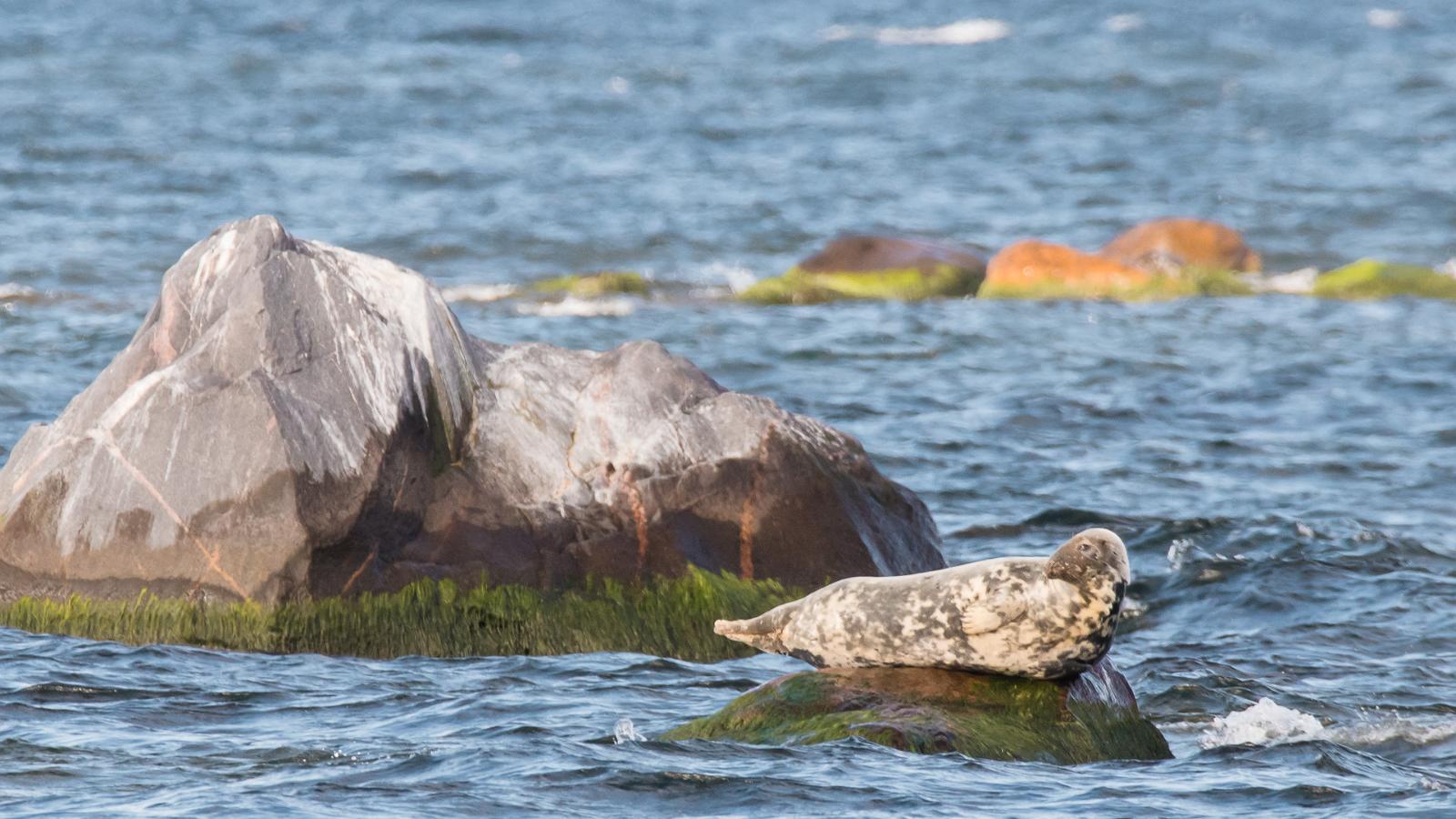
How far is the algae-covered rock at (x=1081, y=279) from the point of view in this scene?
1969cm

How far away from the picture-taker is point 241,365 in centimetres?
851

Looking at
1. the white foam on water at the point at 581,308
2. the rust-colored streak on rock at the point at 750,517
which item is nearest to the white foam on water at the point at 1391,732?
the rust-colored streak on rock at the point at 750,517

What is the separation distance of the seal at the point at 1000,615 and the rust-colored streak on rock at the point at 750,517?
154 cm

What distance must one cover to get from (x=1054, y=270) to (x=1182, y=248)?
71.5 inches

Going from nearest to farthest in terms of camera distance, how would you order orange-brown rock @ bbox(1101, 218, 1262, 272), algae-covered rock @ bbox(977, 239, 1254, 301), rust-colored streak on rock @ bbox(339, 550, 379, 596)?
rust-colored streak on rock @ bbox(339, 550, 379, 596) < algae-covered rock @ bbox(977, 239, 1254, 301) < orange-brown rock @ bbox(1101, 218, 1262, 272)

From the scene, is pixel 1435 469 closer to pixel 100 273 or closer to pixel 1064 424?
pixel 1064 424

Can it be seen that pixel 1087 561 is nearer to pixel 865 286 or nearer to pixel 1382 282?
pixel 865 286

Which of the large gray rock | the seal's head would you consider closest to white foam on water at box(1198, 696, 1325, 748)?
the seal's head

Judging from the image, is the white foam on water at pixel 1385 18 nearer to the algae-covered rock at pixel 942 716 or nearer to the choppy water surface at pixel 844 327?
the choppy water surface at pixel 844 327

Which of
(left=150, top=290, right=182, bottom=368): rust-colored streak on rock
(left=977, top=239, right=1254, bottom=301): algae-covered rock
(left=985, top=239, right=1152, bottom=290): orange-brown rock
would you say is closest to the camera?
(left=150, top=290, right=182, bottom=368): rust-colored streak on rock

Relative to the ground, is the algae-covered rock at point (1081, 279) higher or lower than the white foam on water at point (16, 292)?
lower

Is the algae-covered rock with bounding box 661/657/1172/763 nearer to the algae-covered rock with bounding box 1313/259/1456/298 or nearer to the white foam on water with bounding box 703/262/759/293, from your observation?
the white foam on water with bounding box 703/262/759/293

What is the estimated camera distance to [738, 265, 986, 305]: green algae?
1941 cm

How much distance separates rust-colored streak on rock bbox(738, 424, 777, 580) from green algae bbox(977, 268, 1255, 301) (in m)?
11.1
